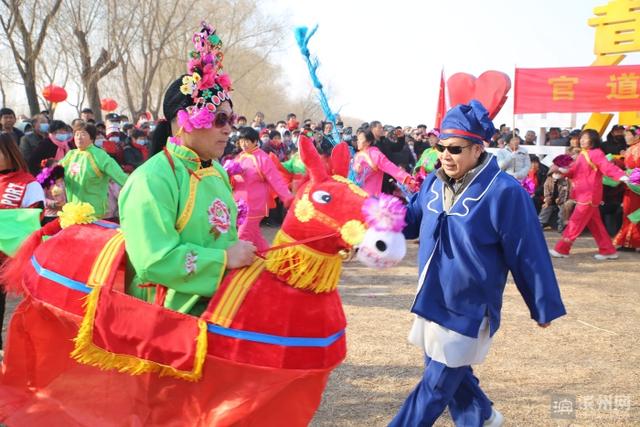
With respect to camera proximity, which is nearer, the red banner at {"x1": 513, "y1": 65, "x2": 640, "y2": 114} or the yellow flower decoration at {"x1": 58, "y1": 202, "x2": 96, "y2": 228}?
the yellow flower decoration at {"x1": 58, "y1": 202, "x2": 96, "y2": 228}

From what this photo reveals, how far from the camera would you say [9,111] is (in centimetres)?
798

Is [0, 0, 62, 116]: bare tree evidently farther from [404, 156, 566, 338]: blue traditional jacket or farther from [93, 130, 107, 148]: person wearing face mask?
[404, 156, 566, 338]: blue traditional jacket

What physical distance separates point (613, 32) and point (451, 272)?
11.8 metres

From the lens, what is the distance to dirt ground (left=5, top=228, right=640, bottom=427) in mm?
3646

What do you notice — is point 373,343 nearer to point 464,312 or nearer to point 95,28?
point 464,312

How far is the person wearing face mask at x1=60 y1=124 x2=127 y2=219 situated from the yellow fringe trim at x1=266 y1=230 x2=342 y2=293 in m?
4.36

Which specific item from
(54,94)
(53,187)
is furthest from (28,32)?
(53,187)

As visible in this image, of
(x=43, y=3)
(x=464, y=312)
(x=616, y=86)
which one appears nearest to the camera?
(x=464, y=312)

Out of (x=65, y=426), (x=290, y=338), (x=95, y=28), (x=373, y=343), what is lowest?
(x=373, y=343)

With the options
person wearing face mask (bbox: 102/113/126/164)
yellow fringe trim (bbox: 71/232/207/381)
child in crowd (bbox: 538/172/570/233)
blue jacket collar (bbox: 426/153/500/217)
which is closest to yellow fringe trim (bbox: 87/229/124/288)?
yellow fringe trim (bbox: 71/232/207/381)

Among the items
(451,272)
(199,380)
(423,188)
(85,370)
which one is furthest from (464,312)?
(85,370)

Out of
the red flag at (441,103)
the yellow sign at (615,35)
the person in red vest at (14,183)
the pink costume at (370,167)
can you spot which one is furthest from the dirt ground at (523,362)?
the yellow sign at (615,35)

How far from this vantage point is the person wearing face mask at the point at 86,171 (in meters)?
6.11

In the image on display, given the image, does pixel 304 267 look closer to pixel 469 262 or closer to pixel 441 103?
pixel 469 262
